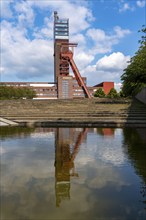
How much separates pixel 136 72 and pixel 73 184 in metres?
23.9

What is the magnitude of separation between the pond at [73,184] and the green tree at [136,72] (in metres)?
14.6

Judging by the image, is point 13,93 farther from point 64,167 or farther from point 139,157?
point 64,167

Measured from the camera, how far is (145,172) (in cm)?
779

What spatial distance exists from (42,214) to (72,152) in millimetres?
5791

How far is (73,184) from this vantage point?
6.63m

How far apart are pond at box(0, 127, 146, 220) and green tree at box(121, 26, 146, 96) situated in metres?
14.6

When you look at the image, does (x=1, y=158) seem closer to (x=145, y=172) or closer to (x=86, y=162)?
(x=86, y=162)

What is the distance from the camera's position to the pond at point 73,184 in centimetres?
505

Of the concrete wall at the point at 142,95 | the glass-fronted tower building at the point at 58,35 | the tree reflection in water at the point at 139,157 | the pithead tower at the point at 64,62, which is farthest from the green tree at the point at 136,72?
the glass-fronted tower building at the point at 58,35

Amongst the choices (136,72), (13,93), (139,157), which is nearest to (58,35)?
(13,93)

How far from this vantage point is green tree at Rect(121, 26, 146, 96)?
79.2ft

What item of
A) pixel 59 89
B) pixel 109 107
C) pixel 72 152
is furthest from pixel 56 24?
pixel 72 152

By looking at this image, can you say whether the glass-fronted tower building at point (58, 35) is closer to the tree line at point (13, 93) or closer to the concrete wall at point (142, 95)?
the tree line at point (13, 93)

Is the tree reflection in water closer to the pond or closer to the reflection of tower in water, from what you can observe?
the pond
